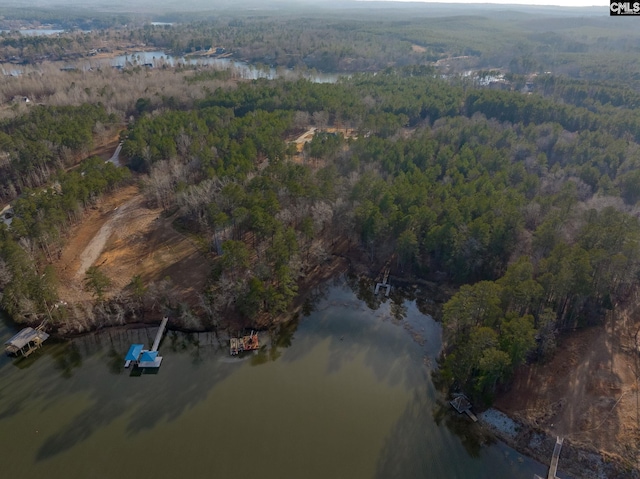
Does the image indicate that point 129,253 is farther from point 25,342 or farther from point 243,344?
point 243,344

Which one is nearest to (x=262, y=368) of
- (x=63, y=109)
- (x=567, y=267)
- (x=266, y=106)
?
(x=567, y=267)

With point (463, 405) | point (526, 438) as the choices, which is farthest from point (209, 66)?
point (526, 438)

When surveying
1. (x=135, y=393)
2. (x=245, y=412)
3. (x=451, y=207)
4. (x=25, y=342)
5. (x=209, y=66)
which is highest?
(x=209, y=66)

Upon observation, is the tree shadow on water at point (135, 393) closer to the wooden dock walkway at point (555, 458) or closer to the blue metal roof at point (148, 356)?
the blue metal roof at point (148, 356)

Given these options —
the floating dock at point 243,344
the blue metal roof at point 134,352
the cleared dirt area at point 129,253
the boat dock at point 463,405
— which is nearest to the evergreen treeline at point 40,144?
the cleared dirt area at point 129,253

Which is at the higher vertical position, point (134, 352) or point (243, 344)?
point (134, 352)

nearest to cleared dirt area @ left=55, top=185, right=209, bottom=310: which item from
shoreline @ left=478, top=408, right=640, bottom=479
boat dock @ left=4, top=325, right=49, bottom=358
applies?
boat dock @ left=4, top=325, right=49, bottom=358

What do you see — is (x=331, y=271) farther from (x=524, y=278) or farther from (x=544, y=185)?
(x=544, y=185)
